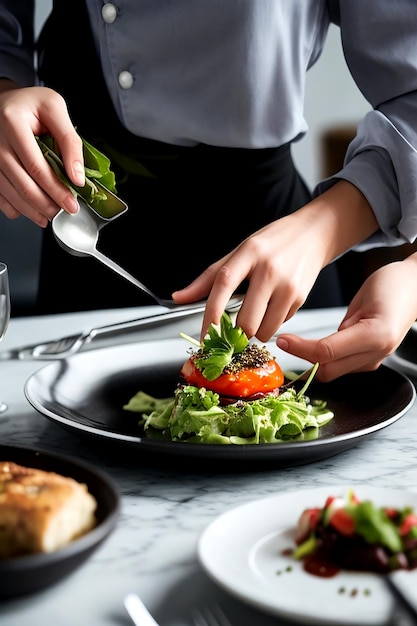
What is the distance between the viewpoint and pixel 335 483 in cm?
107

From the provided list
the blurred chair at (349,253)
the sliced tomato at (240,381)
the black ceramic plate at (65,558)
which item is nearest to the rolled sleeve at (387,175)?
the sliced tomato at (240,381)

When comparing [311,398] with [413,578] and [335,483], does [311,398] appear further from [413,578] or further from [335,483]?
[413,578]

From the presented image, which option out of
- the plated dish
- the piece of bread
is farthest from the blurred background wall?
the piece of bread

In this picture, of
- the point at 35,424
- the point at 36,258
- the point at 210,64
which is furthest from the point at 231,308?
the point at 36,258

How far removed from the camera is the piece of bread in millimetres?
719

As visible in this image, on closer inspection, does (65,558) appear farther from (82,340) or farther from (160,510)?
(82,340)

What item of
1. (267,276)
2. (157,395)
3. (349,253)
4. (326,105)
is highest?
(267,276)

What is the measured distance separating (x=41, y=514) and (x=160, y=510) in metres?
0.29

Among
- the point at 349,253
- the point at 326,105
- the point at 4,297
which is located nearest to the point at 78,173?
the point at 4,297

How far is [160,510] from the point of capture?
0.99 meters

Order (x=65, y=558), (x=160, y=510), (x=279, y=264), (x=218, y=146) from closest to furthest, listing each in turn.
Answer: (x=65, y=558) → (x=160, y=510) → (x=279, y=264) → (x=218, y=146)

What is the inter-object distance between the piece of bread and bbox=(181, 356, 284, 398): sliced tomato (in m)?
0.48

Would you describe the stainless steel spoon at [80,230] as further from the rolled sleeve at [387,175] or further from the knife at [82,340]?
the rolled sleeve at [387,175]

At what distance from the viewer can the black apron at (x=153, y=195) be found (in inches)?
73.9
